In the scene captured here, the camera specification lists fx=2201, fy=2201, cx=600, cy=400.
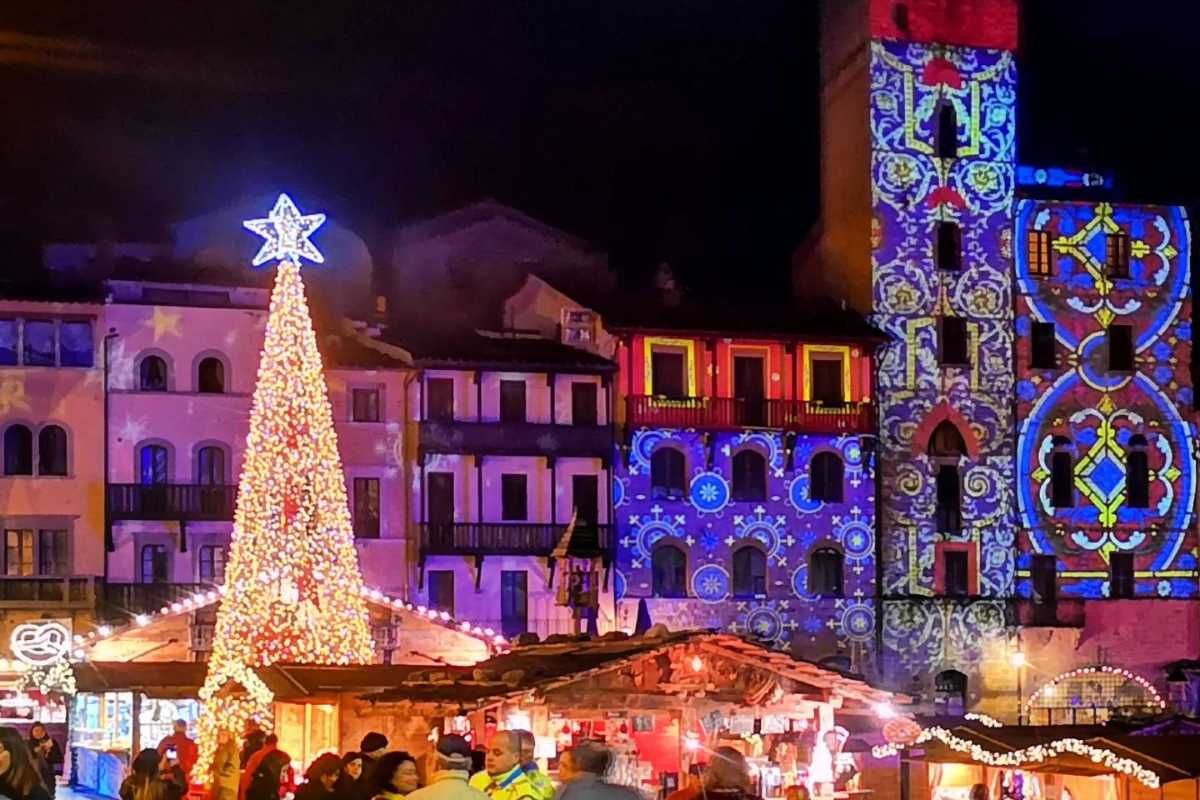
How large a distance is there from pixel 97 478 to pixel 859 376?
17.4 meters

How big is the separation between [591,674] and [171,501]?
890 inches

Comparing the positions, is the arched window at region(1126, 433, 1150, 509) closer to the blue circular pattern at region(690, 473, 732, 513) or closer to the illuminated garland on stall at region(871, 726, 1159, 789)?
the blue circular pattern at region(690, 473, 732, 513)

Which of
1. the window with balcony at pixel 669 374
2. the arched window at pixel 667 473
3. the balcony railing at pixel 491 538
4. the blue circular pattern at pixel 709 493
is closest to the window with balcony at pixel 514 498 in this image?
the balcony railing at pixel 491 538

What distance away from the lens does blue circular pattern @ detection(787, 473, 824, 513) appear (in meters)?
50.7

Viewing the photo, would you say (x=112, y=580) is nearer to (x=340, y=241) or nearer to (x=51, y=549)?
(x=51, y=549)

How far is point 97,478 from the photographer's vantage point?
46375 mm

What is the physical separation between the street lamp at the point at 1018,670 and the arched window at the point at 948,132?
467 inches

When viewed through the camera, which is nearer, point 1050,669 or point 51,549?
point 51,549

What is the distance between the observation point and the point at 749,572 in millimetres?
50469

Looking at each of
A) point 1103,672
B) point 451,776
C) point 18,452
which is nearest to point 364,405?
point 18,452

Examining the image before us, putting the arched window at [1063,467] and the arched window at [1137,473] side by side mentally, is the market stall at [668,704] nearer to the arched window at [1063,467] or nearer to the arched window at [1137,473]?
the arched window at [1063,467]

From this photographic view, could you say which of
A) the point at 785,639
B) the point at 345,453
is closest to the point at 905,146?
the point at 785,639

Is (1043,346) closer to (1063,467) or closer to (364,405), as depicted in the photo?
(1063,467)

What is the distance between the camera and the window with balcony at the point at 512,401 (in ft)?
160
